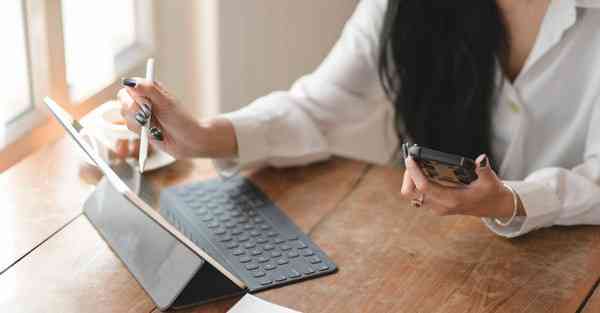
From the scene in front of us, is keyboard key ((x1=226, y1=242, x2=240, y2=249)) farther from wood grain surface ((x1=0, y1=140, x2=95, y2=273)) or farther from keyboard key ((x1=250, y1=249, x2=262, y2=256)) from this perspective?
wood grain surface ((x1=0, y1=140, x2=95, y2=273))

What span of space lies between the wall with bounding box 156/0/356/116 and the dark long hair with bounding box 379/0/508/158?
0.58 metres

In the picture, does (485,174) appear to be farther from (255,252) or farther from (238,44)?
(238,44)

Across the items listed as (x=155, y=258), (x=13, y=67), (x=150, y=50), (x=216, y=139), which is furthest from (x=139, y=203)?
(x=150, y=50)

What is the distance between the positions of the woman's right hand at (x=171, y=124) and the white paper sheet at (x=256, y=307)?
0.29m

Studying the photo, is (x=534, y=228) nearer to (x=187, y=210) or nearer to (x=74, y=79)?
(x=187, y=210)

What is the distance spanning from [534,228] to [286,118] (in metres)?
0.46

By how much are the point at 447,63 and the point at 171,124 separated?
0.52 metres

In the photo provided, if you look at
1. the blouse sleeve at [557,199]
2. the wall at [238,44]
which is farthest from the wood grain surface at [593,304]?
the wall at [238,44]

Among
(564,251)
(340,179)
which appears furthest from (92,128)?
(564,251)

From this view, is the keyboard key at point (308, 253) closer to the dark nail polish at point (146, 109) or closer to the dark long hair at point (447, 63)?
the dark nail polish at point (146, 109)

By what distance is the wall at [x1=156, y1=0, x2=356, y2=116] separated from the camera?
2.06 meters

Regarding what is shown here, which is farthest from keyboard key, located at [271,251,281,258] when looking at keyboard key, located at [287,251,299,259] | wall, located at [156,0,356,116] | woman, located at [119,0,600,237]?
wall, located at [156,0,356,116]

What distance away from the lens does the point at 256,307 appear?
113 cm

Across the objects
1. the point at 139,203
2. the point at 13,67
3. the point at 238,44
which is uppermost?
the point at 139,203
